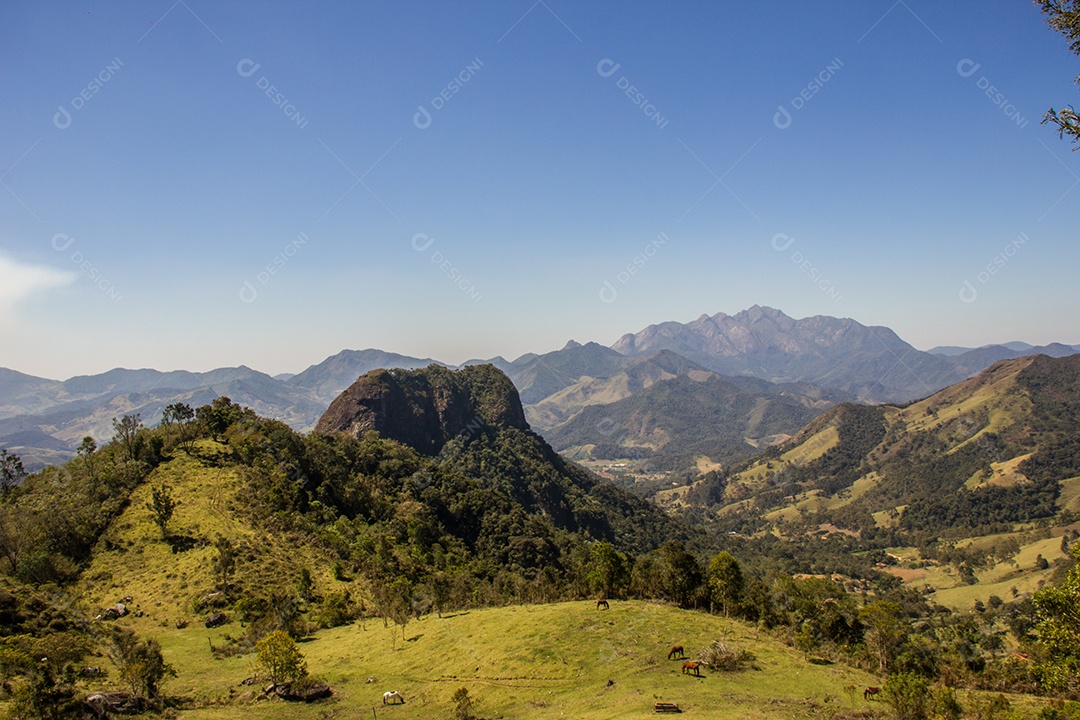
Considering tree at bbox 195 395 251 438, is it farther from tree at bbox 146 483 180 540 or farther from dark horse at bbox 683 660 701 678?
dark horse at bbox 683 660 701 678

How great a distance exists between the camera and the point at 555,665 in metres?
42.4

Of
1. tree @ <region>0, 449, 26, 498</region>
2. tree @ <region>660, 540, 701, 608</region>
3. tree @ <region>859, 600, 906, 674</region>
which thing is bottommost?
tree @ <region>859, 600, 906, 674</region>

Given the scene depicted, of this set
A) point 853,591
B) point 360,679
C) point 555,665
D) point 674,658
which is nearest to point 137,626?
point 360,679

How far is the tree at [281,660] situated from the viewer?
40.3 meters

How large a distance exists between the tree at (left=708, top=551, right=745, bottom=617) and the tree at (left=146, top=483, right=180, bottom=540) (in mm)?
77759

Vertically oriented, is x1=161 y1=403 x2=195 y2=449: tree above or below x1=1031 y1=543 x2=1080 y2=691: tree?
above

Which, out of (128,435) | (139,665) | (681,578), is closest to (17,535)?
(128,435)

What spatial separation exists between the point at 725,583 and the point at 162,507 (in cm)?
8117

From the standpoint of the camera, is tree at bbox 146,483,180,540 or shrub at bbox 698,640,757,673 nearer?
shrub at bbox 698,640,757,673

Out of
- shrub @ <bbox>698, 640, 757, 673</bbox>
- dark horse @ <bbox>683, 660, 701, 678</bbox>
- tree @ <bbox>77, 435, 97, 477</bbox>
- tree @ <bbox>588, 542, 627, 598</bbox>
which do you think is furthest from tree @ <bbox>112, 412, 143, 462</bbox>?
shrub @ <bbox>698, 640, 757, 673</bbox>

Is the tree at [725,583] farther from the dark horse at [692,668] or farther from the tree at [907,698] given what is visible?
the tree at [907,698]

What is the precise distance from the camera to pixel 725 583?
65.4m

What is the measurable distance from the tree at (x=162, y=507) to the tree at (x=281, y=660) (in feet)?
158

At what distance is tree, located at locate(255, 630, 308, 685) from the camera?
40281mm
